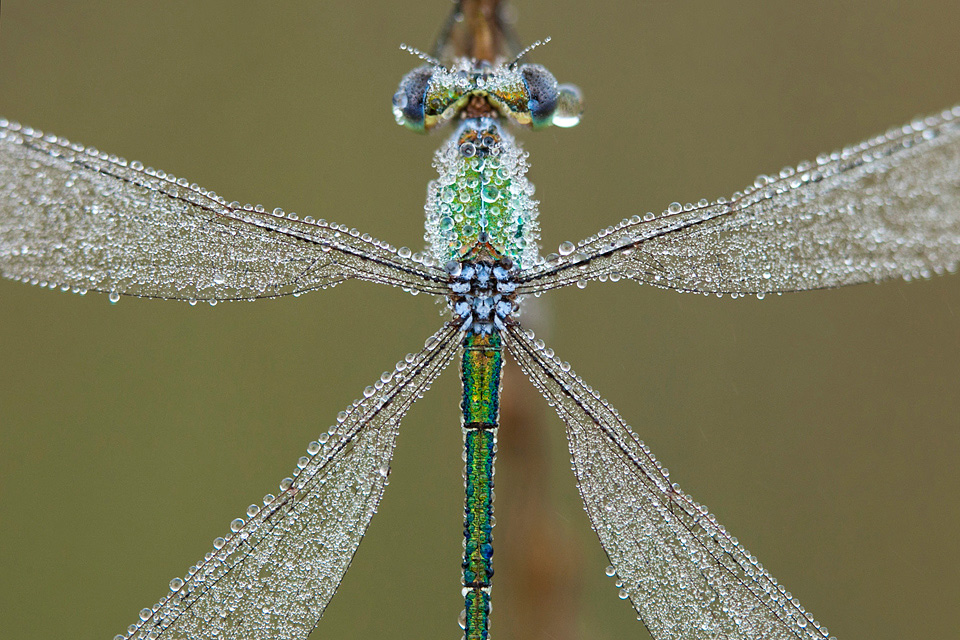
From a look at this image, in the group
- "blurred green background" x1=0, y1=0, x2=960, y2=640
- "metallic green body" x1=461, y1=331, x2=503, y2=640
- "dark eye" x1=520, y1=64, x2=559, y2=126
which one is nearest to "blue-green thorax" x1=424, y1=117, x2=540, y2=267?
"dark eye" x1=520, y1=64, x2=559, y2=126

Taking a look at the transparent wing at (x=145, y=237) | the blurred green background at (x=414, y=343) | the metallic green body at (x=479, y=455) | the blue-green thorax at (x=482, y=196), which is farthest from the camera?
the blurred green background at (x=414, y=343)

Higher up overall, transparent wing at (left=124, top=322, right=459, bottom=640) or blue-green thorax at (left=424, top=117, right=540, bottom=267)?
blue-green thorax at (left=424, top=117, right=540, bottom=267)

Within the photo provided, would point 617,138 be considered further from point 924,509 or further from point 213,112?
point 924,509

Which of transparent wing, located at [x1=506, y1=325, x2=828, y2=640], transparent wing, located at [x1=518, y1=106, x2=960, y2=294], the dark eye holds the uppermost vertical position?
the dark eye

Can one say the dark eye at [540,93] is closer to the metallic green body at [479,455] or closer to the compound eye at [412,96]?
the compound eye at [412,96]

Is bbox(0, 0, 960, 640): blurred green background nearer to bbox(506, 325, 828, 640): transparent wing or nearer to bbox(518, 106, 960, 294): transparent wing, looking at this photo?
bbox(506, 325, 828, 640): transparent wing

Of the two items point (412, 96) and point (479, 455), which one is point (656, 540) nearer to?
point (479, 455)

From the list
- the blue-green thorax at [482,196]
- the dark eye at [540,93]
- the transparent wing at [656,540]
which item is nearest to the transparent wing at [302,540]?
the blue-green thorax at [482,196]

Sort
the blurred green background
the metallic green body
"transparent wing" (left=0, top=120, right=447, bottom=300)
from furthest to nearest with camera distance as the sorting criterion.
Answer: the blurred green background
the metallic green body
"transparent wing" (left=0, top=120, right=447, bottom=300)
